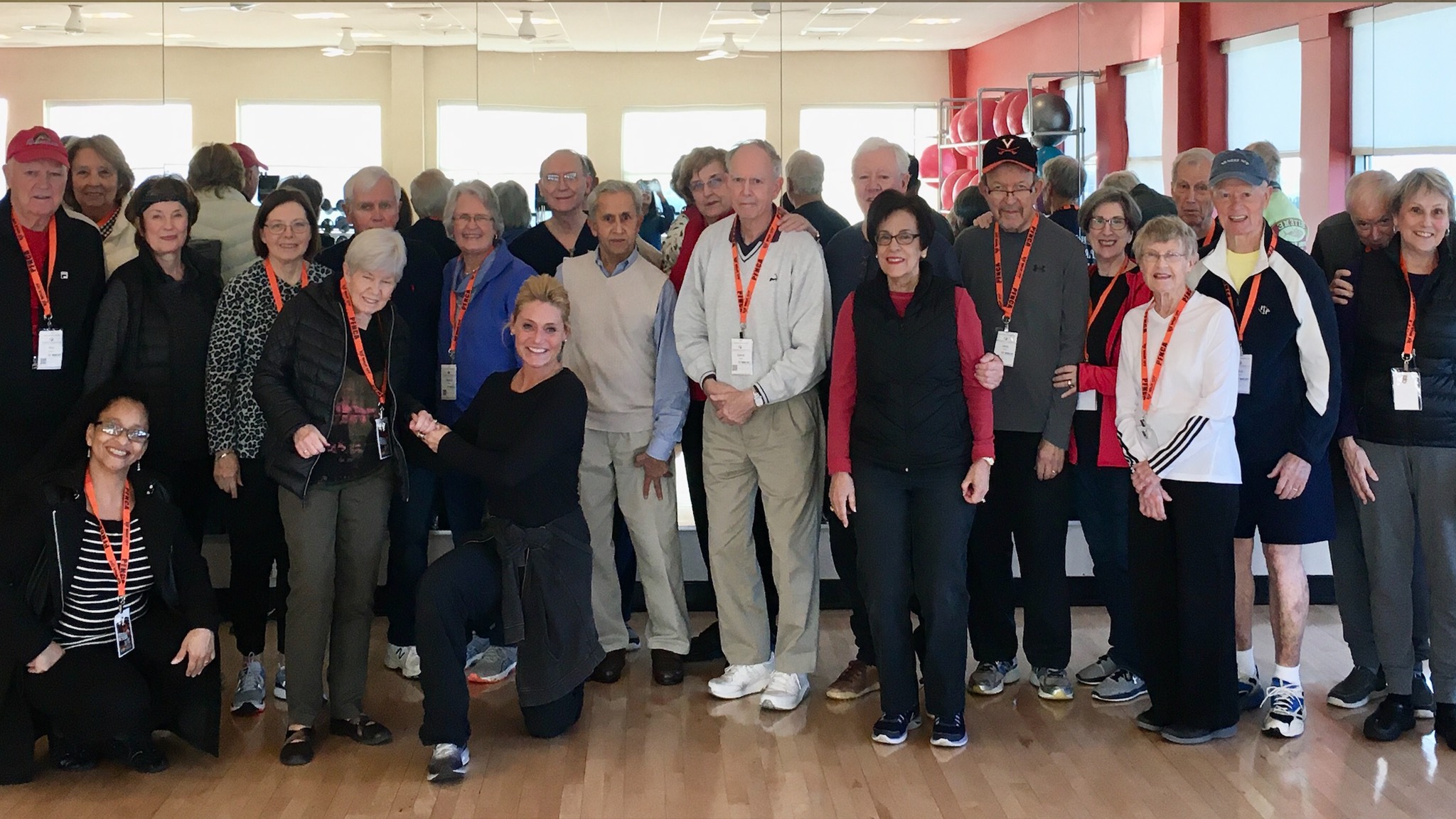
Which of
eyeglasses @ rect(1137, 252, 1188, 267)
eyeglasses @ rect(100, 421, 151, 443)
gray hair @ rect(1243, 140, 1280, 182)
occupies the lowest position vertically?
eyeglasses @ rect(100, 421, 151, 443)

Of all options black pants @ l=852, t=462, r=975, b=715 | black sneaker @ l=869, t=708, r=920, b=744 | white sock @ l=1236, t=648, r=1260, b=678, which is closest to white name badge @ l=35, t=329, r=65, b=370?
black pants @ l=852, t=462, r=975, b=715

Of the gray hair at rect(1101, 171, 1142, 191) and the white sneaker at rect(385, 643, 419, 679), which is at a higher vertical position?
the gray hair at rect(1101, 171, 1142, 191)

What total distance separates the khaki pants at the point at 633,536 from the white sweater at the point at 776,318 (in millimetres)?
451

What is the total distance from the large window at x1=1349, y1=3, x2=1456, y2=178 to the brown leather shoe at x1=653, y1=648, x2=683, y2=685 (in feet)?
14.2

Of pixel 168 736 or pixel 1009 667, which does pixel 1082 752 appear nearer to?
pixel 1009 667

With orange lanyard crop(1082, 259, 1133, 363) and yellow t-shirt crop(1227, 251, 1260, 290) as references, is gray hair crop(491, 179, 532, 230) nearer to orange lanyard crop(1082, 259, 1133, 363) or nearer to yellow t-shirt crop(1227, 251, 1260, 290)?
orange lanyard crop(1082, 259, 1133, 363)

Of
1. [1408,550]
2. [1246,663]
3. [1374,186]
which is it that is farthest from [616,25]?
[1408,550]

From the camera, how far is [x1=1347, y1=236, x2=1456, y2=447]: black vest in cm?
390

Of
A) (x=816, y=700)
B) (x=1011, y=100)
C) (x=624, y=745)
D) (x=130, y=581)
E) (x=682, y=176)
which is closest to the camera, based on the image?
(x=130, y=581)

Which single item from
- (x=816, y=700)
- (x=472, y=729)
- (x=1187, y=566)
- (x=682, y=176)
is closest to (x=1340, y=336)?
(x=1187, y=566)

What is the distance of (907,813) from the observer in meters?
3.44

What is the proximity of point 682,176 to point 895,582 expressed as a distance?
6.31 ft

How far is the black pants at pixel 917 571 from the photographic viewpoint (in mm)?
3875

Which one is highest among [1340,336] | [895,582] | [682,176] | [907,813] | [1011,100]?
[1011,100]
